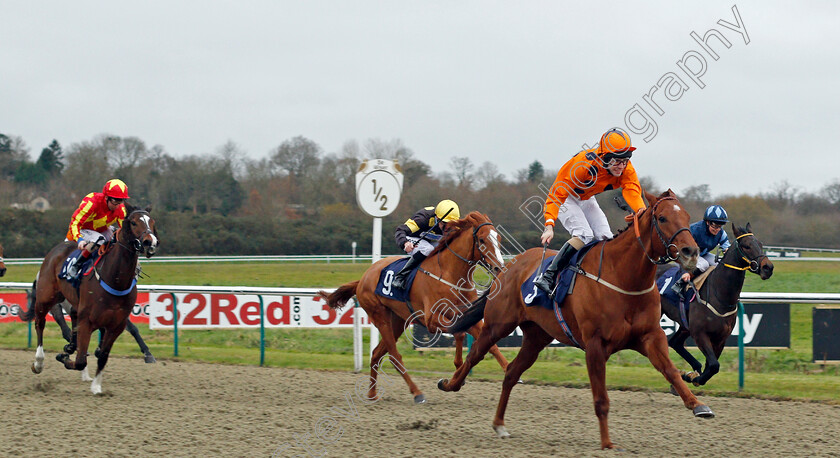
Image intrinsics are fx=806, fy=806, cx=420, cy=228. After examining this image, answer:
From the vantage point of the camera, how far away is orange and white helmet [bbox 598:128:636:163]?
512cm

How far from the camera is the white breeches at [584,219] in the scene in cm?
560

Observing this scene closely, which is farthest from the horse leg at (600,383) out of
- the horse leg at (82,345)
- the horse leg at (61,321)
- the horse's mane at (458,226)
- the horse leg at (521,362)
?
the horse leg at (61,321)

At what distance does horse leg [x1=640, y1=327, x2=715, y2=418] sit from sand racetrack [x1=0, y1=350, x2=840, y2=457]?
48 centimetres

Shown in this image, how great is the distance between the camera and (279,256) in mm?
29578

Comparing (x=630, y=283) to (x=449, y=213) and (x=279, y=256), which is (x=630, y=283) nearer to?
(x=449, y=213)

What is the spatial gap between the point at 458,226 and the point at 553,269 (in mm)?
1878

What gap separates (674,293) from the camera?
7773 mm

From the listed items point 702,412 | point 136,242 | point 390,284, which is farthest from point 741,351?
point 136,242

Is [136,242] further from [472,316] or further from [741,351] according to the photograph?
[741,351]

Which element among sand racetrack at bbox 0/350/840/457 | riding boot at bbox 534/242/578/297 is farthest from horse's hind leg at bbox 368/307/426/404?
riding boot at bbox 534/242/578/297

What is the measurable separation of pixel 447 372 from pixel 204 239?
72.6 ft

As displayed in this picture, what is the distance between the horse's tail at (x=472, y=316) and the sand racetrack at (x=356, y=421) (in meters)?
0.71

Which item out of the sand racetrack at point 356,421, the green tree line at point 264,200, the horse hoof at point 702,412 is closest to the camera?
the horse hoof at point 702,412

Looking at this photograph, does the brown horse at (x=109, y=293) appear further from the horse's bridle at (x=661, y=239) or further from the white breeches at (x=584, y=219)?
the horse's bridle at (x=661, y=239)
